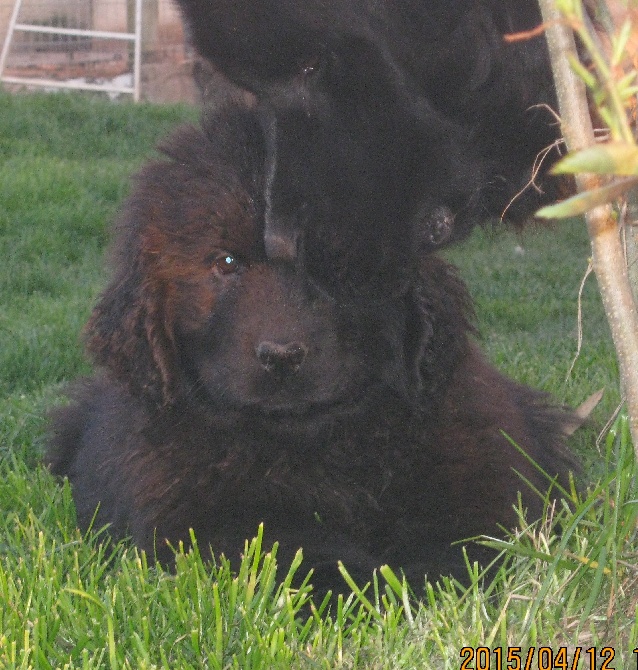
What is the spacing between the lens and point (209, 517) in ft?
7.42

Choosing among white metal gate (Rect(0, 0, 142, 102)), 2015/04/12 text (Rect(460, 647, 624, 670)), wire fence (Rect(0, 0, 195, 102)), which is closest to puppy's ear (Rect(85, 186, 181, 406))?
2015/04/12 text (Rect(460, 647, 624, 670))

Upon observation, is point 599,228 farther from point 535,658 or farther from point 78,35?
point 78,35

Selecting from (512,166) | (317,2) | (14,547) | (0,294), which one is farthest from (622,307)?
(0,294)

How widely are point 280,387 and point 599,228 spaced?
813mm

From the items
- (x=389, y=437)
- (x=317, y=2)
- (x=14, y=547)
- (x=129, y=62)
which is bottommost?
(x=14, y=547)

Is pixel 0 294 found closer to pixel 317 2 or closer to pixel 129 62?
pixel 317 2

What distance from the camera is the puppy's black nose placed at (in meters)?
2.06

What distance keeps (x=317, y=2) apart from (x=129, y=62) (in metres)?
8.97

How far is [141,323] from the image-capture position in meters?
2.32

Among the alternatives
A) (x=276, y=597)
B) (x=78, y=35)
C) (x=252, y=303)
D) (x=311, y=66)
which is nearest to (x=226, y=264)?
(x=252, y=303)

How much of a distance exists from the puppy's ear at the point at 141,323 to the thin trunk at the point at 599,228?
1055 millimetres

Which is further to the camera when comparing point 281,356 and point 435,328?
point 435,328

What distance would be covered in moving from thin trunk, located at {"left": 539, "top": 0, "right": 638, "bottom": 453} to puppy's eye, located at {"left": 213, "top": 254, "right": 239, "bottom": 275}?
0.84 m

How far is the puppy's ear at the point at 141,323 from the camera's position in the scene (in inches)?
90.8
